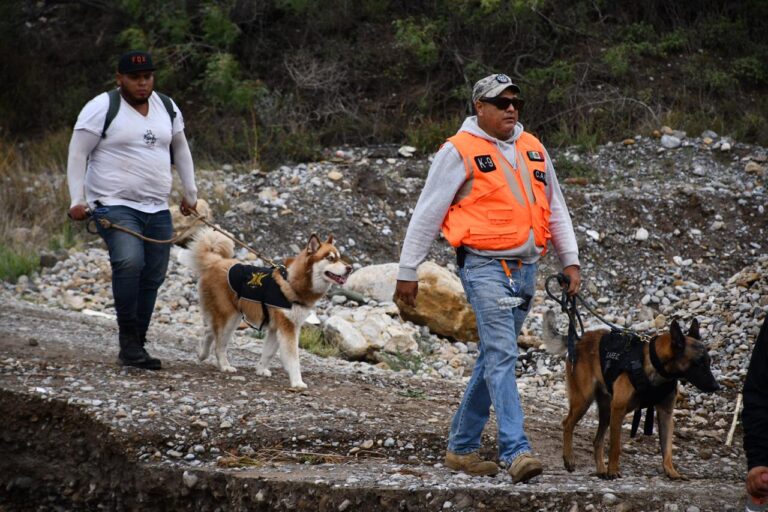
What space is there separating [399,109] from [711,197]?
5.11 m

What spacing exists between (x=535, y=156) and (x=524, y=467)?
62.9 inches

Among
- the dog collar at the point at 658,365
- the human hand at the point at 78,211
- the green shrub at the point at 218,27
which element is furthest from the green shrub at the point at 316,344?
the green shrub at the point at 218,27

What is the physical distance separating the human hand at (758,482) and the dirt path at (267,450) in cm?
144

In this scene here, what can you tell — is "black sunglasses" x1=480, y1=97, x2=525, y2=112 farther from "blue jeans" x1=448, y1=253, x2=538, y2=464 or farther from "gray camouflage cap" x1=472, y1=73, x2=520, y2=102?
"blue jeans" x1=448, y1=253, x2=538, y2=464

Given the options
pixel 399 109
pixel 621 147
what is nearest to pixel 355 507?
pixel 621 147

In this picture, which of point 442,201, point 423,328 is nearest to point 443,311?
point 423,328

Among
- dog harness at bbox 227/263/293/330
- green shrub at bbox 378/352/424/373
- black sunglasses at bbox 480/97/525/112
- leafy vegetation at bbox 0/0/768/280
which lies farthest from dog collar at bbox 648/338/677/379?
leafy vegetation at bbox 0/0/768/280

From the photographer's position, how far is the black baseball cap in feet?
21.9

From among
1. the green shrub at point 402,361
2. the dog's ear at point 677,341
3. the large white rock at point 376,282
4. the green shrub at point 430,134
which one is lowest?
the green shrub at point 402,361

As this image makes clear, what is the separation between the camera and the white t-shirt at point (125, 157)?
6688 millimetres

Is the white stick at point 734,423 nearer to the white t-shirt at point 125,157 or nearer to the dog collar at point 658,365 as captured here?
the dog collar at point 658,365

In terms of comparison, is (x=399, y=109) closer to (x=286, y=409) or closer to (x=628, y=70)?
(x=628, y=70)

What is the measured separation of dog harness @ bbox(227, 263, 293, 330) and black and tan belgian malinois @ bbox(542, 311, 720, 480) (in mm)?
2565

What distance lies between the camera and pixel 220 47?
16406mm
